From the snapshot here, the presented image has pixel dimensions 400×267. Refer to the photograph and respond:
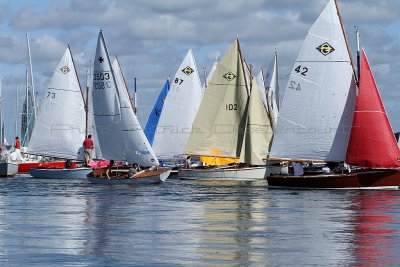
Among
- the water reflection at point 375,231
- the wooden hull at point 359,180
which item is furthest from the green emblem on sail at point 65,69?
the water reflection at point 375,231

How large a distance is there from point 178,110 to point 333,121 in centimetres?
3209

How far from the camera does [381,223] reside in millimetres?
36938

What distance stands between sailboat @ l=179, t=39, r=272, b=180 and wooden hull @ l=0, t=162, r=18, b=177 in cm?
1757

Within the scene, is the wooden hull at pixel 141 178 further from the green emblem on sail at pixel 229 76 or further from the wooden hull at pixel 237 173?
the green emblem on sail at pixel 229 76

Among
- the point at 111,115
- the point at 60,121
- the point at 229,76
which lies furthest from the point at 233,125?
the point at 60,121

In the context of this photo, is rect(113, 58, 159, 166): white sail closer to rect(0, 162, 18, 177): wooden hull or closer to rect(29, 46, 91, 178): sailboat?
rect(29, 46, 91, 178): sailboat

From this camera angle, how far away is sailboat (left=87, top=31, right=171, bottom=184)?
236 feet

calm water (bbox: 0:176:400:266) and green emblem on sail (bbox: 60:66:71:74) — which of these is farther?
green emblem on sail (bbox: 60:66:71:74)

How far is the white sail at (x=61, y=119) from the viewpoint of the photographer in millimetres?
86625

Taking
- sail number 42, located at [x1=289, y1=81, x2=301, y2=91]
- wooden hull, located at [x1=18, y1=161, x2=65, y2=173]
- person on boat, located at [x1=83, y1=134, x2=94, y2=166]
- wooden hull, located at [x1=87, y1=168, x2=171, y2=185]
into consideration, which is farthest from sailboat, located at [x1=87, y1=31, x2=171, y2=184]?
wooden hull, located at [x1=18, y1=161, x2=65, y2=173]

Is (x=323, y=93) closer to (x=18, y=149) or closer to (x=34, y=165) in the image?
(x=18, y=149)

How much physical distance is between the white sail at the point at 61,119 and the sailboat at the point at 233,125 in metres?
10.9

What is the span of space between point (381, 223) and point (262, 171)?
4210 cm

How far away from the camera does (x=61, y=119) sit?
286ft
